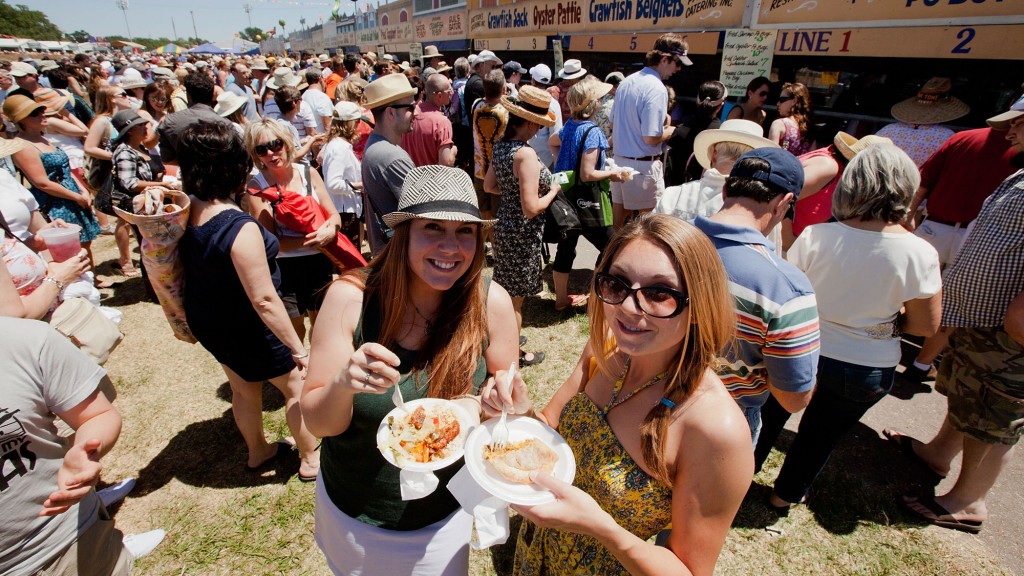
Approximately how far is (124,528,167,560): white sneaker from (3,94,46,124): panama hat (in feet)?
15.3

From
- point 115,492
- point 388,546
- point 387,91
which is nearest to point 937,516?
point 388,546

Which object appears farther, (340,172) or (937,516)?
(340,172)

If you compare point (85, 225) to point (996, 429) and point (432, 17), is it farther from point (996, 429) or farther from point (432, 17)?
point (432, 17)

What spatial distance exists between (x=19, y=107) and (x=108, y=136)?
2.31 feet

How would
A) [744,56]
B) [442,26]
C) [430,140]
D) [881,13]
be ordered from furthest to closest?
[442,26] → [744,56] → [430,140] → [881,13]

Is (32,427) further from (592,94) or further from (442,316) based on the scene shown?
(592,94)

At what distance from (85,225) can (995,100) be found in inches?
412

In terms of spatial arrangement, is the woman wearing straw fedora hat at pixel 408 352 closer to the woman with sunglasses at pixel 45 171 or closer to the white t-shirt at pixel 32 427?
the white t-shirt at pixel 32 427

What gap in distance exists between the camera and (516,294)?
416 centimetres

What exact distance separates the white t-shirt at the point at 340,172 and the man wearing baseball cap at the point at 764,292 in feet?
11.7

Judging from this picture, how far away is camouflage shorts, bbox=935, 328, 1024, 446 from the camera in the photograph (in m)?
2.47

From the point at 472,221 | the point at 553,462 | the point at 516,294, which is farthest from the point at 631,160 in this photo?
the point at 553,462

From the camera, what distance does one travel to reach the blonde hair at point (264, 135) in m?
3.17

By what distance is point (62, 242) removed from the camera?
96.7 inches
